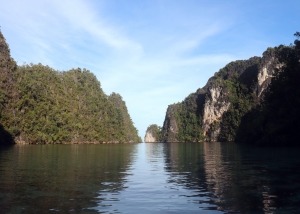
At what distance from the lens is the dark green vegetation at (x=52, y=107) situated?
3253 inches

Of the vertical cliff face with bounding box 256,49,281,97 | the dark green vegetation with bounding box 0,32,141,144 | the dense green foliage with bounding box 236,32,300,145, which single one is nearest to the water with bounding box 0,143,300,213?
the dense green foliage with bounding box 236,32,300,145

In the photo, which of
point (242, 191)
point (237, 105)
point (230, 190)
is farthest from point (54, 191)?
point (237, 105)

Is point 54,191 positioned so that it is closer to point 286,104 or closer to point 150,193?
point 150,193

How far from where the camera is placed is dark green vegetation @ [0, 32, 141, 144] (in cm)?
8262

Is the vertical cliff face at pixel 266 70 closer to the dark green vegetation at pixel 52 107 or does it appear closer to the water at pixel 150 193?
the dark green vegetation at pixel 52 107

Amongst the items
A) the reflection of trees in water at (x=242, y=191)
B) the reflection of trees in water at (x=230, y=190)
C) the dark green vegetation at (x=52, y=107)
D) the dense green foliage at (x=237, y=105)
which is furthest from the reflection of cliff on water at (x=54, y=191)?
the dense green foliage at (x=237, y=105)

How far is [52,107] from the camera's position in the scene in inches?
3947

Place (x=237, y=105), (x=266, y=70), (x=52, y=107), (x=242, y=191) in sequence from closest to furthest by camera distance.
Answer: (x=242, y=191)
(x=52, y=107)
(x=266, y=70)
(x=237, y=105)

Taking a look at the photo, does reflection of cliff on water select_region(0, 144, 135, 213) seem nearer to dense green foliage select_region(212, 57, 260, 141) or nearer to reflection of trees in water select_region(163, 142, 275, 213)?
reflection of trees in water select_region(163, 142, 275, 213)

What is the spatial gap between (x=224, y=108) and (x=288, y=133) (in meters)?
144

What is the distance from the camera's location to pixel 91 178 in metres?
16.9

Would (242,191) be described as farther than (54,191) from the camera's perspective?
No

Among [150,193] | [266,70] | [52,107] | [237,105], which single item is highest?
[266,70]

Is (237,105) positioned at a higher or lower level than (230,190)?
higher
